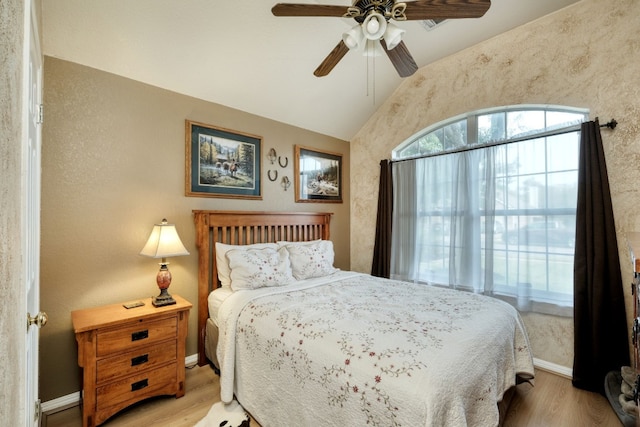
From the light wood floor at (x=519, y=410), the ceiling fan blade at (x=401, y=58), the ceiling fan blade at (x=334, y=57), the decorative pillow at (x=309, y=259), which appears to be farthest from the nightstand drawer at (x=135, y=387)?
the ceiling fan blade at (x=401, y=58)

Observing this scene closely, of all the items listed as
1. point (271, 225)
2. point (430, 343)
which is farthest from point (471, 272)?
point (271, 225)

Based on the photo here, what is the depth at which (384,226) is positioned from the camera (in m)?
3.65

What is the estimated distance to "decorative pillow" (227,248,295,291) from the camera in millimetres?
2463

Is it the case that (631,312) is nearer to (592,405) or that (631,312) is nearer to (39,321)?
(592,405)

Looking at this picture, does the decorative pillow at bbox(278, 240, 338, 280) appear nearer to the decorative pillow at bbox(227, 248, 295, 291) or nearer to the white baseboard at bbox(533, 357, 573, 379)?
the decorative pillow at bbox(227, 248, 295, 291)

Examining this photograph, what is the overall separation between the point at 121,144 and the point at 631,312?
4.14 metres

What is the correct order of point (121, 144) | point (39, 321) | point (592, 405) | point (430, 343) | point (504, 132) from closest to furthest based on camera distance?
point (39, 321), point (430, 343), point (592, 405), point (121, 144), point (504, 132)

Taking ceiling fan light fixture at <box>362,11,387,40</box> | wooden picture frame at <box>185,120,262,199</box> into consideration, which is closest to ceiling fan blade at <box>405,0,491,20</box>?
ceiling fan light fixture at <box>362,11,387,40</box>

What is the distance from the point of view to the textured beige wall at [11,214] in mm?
549

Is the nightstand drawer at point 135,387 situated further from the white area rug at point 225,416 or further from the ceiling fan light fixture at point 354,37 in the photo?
the ceiling fan light fixture at point 354,37

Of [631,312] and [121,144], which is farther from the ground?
[121,144]

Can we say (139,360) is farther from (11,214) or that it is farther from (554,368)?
(554,368)

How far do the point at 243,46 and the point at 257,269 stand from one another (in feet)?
6.24

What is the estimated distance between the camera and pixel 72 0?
1.85 meters
